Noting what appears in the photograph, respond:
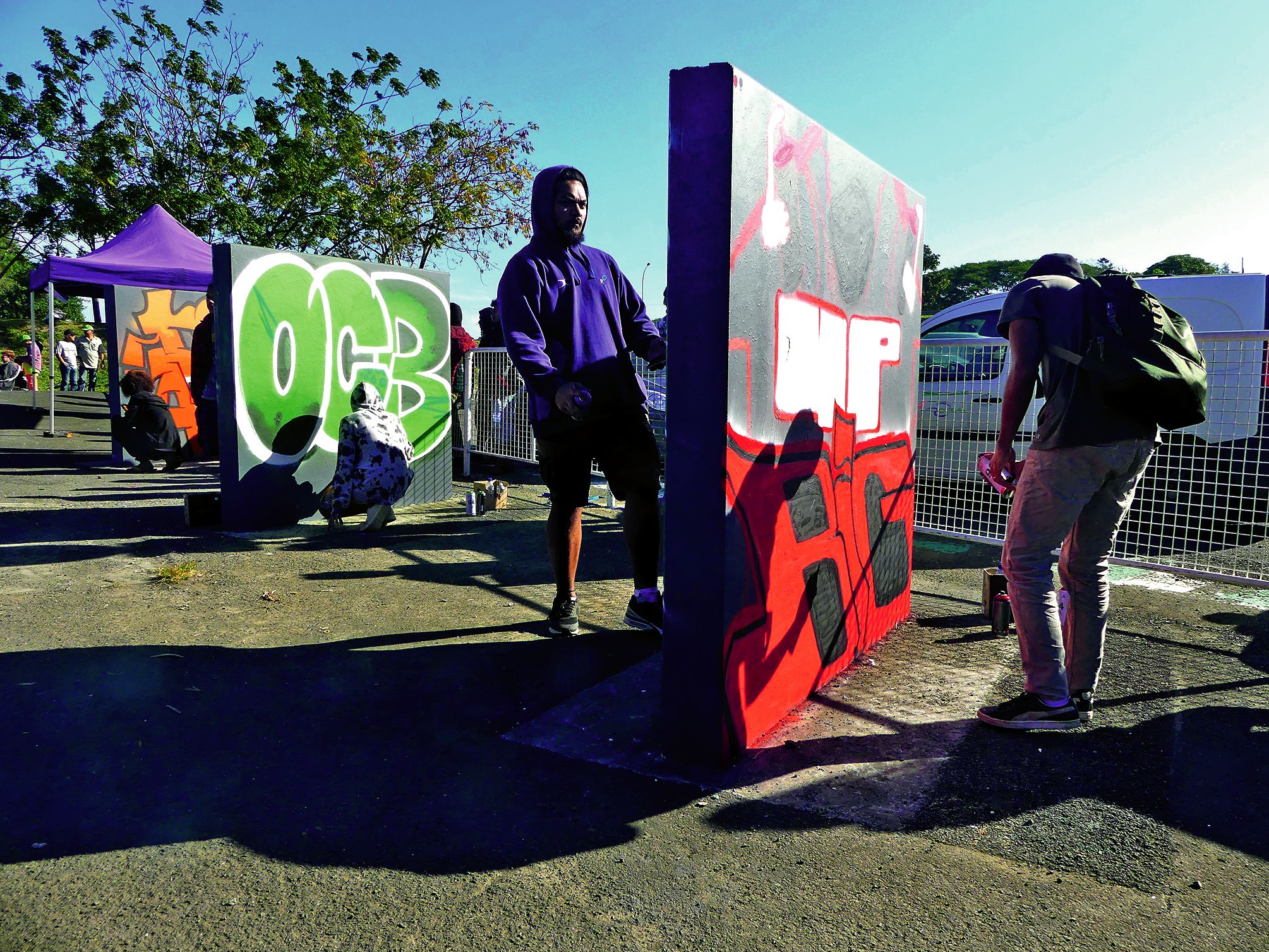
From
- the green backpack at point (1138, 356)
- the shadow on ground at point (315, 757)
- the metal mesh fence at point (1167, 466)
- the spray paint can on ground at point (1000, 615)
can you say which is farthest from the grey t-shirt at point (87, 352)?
the green backpack at point (1138, 356)

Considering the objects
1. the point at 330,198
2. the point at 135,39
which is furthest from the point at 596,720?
the point at 135,39

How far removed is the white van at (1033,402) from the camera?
15.1ft

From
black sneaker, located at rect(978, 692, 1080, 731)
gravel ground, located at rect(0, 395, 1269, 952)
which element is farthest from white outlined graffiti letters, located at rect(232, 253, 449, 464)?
black sneaker, located at rect(978, 692, 1080, 731)

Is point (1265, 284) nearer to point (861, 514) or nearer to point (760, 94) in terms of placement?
point (861, 514)

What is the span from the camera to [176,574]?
489 cm

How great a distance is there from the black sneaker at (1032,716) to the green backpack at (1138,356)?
105cm

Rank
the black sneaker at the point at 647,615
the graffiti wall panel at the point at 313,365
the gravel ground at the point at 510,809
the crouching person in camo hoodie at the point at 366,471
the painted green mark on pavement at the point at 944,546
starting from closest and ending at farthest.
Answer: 1. the gravel ground at the point at 510,809
2. the black sneaker at the point at 647,615
3. the painted green mark on pavement at the point at 944,546
4. the graffiti wall panel at the point at 313,365
5. the crouching person in camo hoodie at the point at 366,471

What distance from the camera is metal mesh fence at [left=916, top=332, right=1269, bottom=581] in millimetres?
4621

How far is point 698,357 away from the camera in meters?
2.54

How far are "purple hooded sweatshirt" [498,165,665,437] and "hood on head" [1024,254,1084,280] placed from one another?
154cm

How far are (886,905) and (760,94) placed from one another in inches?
91.2

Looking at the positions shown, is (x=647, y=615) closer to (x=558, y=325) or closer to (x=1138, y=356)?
(x=558, y=325)

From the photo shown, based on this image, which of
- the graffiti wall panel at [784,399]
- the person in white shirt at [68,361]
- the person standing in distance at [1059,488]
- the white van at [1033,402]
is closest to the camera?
the graffiti wall panel at [784,399]

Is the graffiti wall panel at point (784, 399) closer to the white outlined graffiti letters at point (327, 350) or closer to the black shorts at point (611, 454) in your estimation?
the black shorts at point (611, 454)
